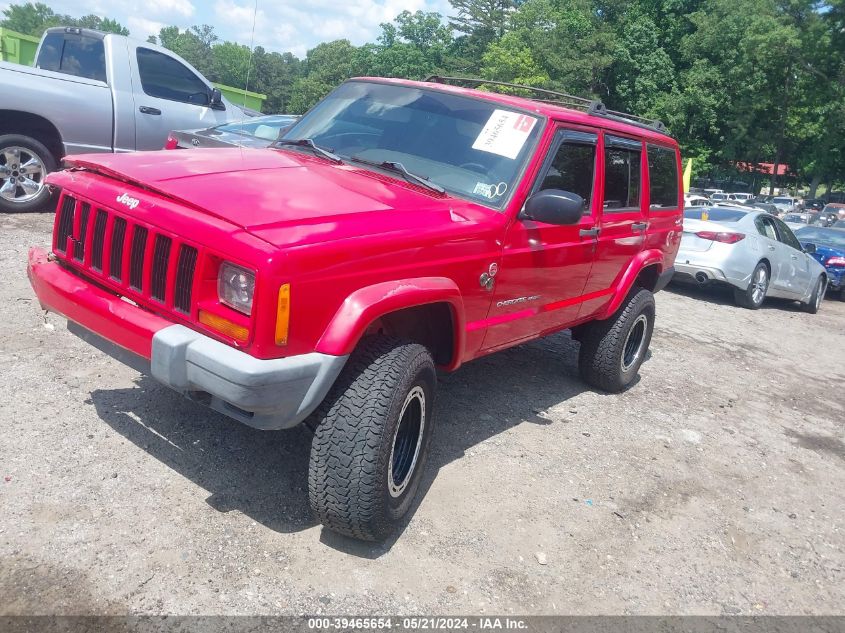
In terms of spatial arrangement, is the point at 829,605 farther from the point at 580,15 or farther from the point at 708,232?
the point at 580,15

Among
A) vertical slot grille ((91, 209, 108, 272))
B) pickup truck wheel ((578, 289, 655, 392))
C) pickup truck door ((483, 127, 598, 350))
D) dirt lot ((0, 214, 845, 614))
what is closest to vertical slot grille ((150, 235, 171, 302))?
vertical slot grille ((91, 209, 108, 272))

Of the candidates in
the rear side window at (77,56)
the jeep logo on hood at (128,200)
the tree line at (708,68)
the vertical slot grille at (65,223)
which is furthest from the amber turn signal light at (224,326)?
the tree line at (708,68)

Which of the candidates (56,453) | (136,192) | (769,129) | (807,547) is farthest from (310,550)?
(769,129)

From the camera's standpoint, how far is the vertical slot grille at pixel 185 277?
2889 mm

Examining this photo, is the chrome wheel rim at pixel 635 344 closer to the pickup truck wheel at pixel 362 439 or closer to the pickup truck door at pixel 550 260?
the pickup truck door at pixel 550 260

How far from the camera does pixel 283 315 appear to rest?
2.71m

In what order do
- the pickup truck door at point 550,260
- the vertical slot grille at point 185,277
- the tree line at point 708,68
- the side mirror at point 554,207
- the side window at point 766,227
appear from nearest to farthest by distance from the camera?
1. the vertical slot grille at point 185,277
2. the side mirror at point 554,207
3. the pickup truck door at point 550,260
4. the side window at point 766,227
5. the tree line at point 708,68

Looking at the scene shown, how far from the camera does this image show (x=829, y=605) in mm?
3438

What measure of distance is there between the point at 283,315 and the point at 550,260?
2.02 meters

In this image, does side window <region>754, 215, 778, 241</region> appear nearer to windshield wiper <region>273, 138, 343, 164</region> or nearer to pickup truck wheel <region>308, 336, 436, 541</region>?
windshield wiper <region>273, 138, 343, 164</region>

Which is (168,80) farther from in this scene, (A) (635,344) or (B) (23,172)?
(A) (635,344)

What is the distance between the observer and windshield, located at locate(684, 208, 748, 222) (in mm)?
11148

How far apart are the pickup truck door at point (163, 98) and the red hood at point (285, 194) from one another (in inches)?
204

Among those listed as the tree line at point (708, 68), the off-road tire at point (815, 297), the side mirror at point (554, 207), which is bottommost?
the off-road tire at point (815, 297)
